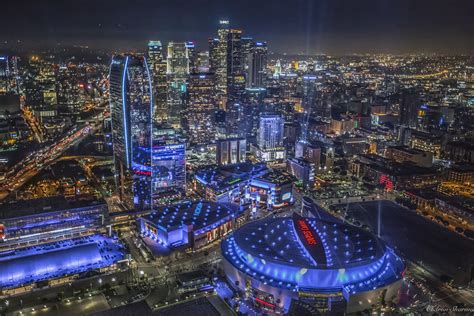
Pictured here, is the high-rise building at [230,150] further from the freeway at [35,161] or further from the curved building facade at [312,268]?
the curved building facade at [312,268]

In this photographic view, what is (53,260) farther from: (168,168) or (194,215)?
(168,168)

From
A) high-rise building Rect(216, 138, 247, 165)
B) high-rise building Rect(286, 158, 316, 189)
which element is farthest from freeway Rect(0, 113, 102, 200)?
high-rise building Rect(286, 158, 316, 189)

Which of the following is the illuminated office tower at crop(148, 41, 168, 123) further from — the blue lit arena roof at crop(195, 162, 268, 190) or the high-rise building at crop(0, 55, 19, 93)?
the blue lit arena roof at crop(195, 162, 268, 190)

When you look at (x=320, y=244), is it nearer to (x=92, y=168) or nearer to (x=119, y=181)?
(x=119, y=181)

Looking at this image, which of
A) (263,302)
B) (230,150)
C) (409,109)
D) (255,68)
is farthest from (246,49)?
(263,302)

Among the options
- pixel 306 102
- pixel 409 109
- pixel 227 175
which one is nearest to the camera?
pixel 227 175

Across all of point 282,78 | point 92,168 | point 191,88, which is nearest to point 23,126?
point 92,168
